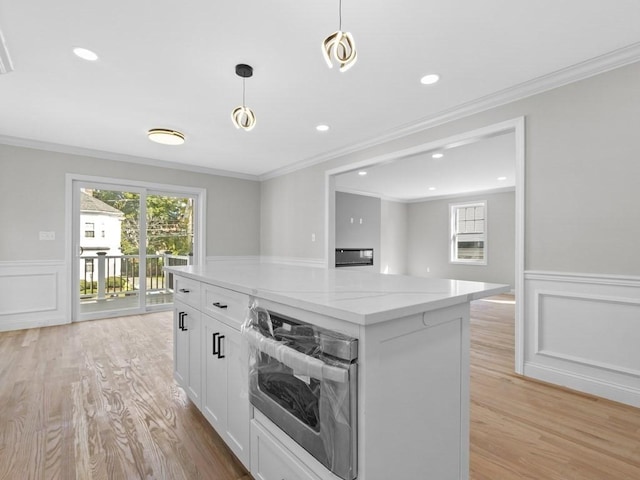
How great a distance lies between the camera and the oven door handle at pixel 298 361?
890 millimetres

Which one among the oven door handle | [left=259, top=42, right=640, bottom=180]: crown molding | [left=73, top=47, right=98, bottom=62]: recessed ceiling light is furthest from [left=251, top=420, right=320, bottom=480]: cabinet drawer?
[left=259, top=42, right=640, bottom=180]: crown molding

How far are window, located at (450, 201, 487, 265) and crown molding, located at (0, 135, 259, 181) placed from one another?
569cm

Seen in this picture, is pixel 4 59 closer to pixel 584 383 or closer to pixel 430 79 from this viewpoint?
pixel 430 79

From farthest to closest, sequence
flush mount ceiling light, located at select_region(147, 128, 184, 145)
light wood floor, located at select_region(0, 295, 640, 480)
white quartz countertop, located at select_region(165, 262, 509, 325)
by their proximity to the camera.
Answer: flush mount ceiling light, located at select_region(147, 128, 184, 145) → light wood floor, located at select_region(0, 295, 640, 480) → white quartz countertop, located at select_region(165, 262, 509, 325)

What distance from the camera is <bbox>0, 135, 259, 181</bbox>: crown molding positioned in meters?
4.09

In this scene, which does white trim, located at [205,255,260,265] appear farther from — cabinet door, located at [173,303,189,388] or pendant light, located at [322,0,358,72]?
pendant light, located at [322,0,358,72]

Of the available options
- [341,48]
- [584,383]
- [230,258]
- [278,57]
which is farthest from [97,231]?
[584,383]

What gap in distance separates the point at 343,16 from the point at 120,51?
159cm

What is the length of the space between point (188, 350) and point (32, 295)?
363 cm

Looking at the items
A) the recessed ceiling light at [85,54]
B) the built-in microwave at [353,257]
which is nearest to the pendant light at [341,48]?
the recessed ceiling light at [85,54]

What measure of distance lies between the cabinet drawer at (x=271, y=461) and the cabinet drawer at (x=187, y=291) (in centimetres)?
88

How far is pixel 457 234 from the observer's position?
8461 mm

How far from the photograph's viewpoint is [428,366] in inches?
42.2

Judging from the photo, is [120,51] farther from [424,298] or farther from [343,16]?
[424,298]
